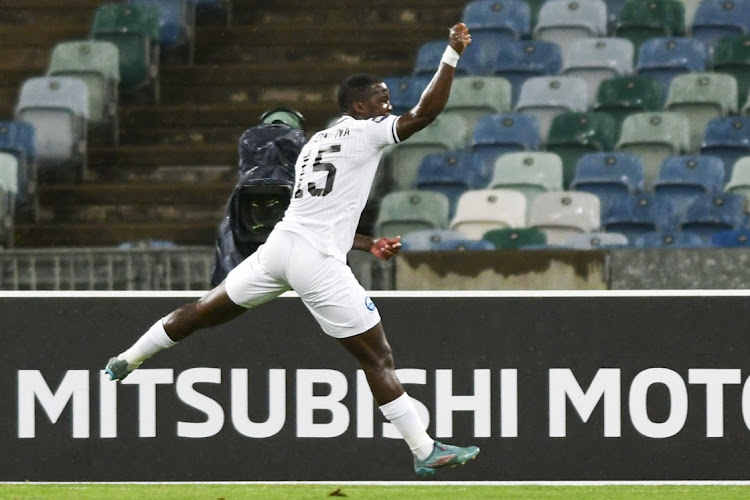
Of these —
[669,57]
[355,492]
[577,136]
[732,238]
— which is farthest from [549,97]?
[355,492]

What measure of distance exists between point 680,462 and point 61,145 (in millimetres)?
6778

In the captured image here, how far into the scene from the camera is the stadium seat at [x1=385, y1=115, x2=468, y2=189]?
11562 millimetres

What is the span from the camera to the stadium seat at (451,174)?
1120 centimetres

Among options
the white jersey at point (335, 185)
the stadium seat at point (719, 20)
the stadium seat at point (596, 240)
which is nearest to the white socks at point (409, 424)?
the white jersey at point (335, 185)

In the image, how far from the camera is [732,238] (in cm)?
948

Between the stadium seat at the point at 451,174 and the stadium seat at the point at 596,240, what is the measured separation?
4.75 ft

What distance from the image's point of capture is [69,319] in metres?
6.60

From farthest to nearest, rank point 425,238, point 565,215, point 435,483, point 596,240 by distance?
point 565,215, point 425,238, point 596,240, point 435,483

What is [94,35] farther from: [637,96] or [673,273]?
[673,273]

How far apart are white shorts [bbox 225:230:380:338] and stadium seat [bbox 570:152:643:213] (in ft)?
17.6

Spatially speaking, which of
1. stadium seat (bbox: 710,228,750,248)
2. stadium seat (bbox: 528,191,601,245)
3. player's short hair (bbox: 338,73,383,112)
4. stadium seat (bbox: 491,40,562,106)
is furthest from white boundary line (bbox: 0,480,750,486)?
stadium seat (bbox: 491,40,562,106)

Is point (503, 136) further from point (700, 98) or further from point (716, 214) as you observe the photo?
point (716, 214)

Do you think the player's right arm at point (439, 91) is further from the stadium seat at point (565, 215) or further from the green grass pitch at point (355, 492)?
the stadium seat at point (565, 215)

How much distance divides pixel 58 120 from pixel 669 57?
4516 millimetres
